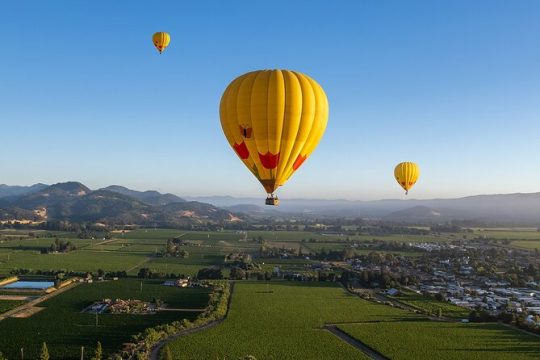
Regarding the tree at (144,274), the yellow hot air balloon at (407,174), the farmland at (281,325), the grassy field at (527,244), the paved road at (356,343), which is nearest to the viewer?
the farmland at (281,325)

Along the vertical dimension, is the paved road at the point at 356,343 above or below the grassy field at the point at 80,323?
below

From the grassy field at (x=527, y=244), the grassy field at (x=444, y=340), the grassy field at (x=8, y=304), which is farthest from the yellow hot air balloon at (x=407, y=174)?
the grassy field at (x=527, y=244)

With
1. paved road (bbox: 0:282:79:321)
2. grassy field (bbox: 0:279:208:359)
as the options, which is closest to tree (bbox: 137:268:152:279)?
paved road (bbox: 0:282:79:321)

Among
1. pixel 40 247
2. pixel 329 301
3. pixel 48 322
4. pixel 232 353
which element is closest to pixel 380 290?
pixel 329 301

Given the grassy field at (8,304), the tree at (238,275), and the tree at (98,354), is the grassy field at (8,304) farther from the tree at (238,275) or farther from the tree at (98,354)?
the tree at (238,275)

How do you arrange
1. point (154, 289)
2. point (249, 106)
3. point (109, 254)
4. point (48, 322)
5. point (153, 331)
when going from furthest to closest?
point (109, 254)
point (154, 289)
point (48, 322)
point (153, 331)
point (249, 106)

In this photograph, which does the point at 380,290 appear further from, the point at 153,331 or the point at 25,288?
the point at 25,288
